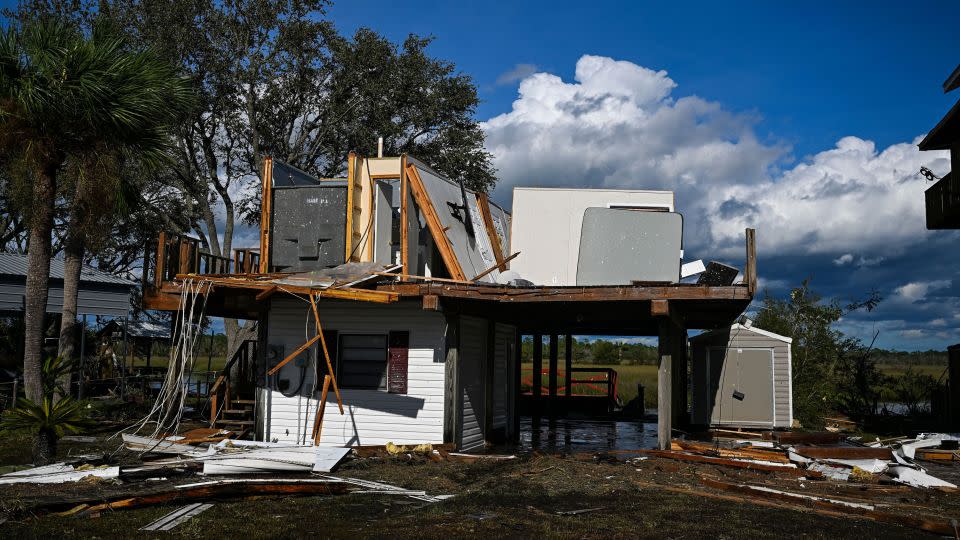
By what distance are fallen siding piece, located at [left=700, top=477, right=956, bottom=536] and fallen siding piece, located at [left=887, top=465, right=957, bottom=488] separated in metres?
2.47

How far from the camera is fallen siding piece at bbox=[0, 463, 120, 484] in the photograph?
11.3m

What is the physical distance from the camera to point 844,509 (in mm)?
10250

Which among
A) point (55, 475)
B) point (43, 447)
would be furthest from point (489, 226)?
point (55, 475)

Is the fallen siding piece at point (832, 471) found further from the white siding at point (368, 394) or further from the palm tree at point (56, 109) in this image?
the palm tree at point (56, 109)

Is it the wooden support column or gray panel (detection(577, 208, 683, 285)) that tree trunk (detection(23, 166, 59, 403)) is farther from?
the wooden support column

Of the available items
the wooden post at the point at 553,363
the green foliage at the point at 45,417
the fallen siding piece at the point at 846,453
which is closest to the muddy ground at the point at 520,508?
the green foliage at the point at 45,417

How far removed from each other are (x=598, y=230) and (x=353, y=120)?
15.1 metres

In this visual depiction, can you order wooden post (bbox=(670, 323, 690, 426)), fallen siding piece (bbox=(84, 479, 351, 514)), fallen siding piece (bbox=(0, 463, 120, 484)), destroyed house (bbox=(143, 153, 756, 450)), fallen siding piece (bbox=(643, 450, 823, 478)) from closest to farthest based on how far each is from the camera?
fallen siding piece (bbox=(84, 479, 351, 514)) < fallen siding piece (bbox=(0, 463, 120, 484)) < fallen siding piece (bbox=(643, 450, 823, 478)) < destroyed house (bbox=(143, 153, 756, 450)) < wooden post (bbox=(670, 323, 690, 426))

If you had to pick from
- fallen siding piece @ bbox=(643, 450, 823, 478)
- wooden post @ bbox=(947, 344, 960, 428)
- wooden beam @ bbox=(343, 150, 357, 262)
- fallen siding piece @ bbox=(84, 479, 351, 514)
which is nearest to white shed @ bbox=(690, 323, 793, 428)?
wooden post @ bbox=(947, 344, 960, 428)

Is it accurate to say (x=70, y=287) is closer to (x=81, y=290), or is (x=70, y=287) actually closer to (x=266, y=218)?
(x=81, y=290)

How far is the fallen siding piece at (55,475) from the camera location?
445 inches

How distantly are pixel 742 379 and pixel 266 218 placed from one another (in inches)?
454

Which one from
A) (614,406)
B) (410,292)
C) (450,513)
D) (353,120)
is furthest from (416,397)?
(353,120)

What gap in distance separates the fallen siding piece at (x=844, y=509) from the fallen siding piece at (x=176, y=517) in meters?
6.87
